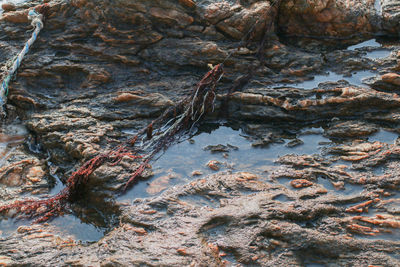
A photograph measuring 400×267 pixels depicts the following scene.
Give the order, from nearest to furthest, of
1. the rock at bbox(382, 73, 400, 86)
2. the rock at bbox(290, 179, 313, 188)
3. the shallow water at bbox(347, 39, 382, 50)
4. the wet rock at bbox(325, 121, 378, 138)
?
the rock at bbox(290, 179, 313, 188) < the wet rock at bbox(325, 121, 378, 138) < the rock at bbox(382, 73, 400, 86) < the shallow water at bbox(347, 39, 382, 50)

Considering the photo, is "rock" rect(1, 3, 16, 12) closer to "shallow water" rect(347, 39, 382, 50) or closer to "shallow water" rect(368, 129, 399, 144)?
"shallow water" rect(347, 39, 382, 50)

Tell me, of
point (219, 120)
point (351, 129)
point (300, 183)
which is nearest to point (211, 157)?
point (219, 120)

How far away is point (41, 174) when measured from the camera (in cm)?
384

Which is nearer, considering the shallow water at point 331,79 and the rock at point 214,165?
the rock at point 214,165

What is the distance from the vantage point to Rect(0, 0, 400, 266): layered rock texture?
2820 millimetres

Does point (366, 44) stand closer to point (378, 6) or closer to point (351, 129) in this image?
point (378, 6)

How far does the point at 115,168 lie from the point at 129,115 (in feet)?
3.01

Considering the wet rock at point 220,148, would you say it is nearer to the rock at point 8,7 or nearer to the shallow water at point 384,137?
the shallow water at point 384,137

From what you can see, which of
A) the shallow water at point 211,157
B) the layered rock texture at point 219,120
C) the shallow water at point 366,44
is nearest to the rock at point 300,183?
the layered rock texture at point 219,120

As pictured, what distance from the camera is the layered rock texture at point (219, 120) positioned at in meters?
2.82

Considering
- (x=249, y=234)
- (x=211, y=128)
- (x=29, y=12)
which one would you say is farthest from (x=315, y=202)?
(x=29, y=12)

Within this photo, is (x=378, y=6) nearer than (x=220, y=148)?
No

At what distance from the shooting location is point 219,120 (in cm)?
435

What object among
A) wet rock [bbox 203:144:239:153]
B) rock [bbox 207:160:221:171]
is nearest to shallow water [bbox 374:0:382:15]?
wet rock [bbox 203:144:239:153]
